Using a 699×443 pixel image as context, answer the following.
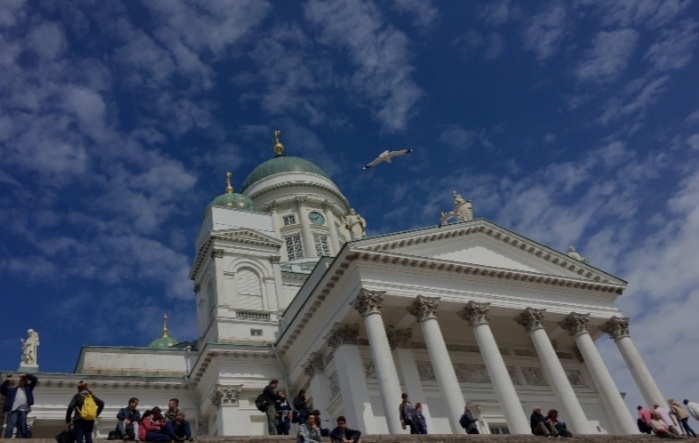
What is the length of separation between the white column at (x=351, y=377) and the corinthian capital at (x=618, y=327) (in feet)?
37.4

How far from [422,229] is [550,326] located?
7.87m

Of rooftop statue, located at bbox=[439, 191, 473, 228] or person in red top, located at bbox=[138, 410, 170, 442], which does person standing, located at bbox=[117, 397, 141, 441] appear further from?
rooftop statue, located at bbox=[439, 191, 473, 228]

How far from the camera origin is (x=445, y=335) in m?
27.0

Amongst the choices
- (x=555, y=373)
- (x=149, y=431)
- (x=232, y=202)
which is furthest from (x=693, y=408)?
(x=232, y=202)

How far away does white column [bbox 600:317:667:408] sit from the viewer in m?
25.3

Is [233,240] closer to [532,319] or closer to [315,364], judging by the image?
[315,364]

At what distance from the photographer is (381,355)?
69.8ft

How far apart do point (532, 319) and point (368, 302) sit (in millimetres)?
7458

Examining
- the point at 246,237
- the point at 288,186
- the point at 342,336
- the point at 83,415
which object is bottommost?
the point at 83,415

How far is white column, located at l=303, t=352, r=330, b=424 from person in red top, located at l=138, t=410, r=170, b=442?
455 inches

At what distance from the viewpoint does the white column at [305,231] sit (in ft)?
131

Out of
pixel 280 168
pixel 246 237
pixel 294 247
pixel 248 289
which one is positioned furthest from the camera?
pixel 280 168

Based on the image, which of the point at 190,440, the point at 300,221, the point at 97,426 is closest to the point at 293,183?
the point at 300,221

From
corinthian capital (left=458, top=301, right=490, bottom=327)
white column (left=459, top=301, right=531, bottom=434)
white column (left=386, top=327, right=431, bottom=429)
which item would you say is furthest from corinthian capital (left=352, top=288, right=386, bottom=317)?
Result: white column (left=459, top=301, right=531, bottom=434)
